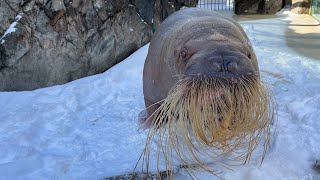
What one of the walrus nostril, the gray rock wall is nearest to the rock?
the gray rock wall

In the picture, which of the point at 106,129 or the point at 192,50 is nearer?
the point at 192,50

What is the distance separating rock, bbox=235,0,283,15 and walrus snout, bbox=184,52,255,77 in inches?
391

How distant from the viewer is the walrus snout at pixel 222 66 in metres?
2.15

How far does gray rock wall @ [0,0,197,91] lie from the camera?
494cm

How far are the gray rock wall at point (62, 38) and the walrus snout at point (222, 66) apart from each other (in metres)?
3.27

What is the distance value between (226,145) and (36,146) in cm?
169

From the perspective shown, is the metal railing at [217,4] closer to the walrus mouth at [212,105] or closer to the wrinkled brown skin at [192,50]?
the wrinkled brown skin at [192,50]

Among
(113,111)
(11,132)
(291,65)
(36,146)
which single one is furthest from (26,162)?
(291,65)

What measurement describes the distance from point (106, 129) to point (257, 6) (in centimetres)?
922

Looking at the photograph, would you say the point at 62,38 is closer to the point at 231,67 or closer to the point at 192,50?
the point at 192,50

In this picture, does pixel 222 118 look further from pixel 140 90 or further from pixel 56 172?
pixel 140 90

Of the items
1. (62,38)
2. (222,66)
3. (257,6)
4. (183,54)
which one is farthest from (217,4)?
(222,66)

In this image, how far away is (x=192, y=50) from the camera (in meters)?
2.63

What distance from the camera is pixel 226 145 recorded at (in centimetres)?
238
